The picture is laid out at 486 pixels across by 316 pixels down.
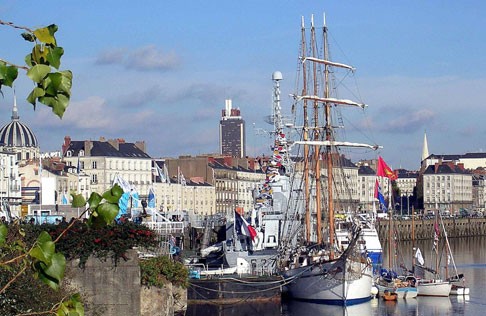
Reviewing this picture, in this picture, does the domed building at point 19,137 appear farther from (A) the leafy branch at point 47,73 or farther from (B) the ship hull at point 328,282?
(A) the leafy branch at point 47,73

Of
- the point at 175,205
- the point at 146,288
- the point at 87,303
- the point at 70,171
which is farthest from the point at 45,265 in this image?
the point at 175,205

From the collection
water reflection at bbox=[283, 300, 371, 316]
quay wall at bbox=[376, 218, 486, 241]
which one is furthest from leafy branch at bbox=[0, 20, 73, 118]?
quay wall at bbox=[376, 218, 486, 241]

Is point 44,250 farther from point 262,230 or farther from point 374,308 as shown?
point 262,230

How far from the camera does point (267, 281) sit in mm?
55188

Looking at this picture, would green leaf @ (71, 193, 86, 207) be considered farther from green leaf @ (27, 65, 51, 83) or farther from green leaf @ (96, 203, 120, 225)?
green leaf @ (27, 65, 51, 83)

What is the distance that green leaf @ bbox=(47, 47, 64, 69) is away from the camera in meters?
6.16

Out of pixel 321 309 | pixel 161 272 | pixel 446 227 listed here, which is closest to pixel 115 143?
pixel 446 227

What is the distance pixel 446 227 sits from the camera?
17500 cm

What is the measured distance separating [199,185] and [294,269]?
92407 mm

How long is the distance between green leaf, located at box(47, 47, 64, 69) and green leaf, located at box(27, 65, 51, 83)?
3.9 inches

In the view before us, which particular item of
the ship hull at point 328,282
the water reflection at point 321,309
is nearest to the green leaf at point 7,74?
the water reflection at point 321,309

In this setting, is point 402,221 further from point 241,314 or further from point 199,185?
point 241,314

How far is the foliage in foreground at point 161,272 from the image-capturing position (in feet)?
90.0

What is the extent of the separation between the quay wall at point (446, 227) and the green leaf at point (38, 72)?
455 ft
